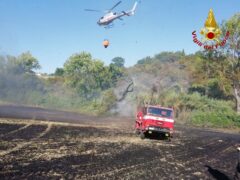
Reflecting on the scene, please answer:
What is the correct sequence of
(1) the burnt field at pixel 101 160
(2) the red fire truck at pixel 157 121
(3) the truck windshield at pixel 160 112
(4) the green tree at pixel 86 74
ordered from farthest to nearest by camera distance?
(4) the green tree at pixel 86 74, (3) the truck windshield at pixel 160 112, (2) the red fire truck at pixel 157 121, (1) the burnt field at pixel 101 160

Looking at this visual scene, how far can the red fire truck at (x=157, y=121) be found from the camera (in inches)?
815

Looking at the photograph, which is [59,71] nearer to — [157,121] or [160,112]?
[160,112]

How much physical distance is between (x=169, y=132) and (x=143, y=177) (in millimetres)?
10469

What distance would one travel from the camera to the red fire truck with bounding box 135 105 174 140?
20703mm

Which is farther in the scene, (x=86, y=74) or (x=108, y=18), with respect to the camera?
(x=86, y=74)

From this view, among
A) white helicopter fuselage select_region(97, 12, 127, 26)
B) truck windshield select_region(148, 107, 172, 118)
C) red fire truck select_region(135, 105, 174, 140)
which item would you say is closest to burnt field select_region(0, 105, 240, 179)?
red fire truck select_region(135, 105, 174, 140)

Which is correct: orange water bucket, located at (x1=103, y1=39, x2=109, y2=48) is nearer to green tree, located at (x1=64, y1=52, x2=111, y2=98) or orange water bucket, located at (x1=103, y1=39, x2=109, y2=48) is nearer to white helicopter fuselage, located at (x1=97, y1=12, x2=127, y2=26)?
white helicopter fuselage, located at (x1=97, y1=12, x2=127, y2=26)

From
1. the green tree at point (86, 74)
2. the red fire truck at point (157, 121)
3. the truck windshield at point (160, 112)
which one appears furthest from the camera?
the green tree at point (86, 74)

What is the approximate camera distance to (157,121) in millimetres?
20766

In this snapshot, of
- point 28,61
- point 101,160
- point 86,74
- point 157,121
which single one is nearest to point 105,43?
point 157,121

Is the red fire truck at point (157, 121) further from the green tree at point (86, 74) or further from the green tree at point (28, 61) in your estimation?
the green tree at point (28, 61)

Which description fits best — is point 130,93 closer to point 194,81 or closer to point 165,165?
point 194,81

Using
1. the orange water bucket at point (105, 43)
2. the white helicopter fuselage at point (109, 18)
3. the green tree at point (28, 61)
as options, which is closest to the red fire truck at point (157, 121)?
the orange water bucket at point (105, 43)

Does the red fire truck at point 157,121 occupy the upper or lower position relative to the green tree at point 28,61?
lower
